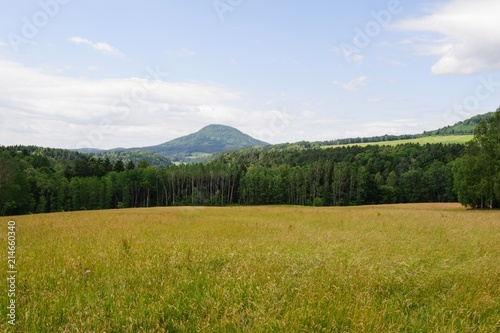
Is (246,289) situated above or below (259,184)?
above

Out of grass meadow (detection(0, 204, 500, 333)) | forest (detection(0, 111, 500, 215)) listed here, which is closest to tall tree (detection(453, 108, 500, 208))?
grass meadow (detection(0, 204, 500, 333))

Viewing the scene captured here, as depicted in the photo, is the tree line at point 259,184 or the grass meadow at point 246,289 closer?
the grass meadow at point 246,289

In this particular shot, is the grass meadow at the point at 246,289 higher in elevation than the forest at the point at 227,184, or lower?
higher

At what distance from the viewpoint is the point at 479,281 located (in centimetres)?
611

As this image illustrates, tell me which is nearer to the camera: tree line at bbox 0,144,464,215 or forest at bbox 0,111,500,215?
forest at bbox 0,111,500,215

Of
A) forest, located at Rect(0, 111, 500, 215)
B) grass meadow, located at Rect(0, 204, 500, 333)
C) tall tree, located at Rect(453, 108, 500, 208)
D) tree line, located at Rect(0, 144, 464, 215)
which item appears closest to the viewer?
grass meadow, located at Rect(0, 204, 500, 333)

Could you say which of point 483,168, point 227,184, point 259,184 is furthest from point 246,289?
point 227,184

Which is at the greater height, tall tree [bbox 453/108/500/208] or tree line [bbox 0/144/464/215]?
tall tree [bbox 453/108/500/208]

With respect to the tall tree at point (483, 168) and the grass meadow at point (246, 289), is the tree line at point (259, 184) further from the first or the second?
A: the grass meadow at point (246, 289)

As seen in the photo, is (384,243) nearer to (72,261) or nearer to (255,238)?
(255,238)

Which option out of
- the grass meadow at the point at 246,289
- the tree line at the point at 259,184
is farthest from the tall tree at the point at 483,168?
the tree line at the point at 259,184

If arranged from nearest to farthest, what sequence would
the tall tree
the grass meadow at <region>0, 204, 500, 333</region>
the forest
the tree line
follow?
the grass meadow at <region>0, 204, 500, 333</region> < the tall tree < the forest < the tree line

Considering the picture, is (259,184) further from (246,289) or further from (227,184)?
(246,289)

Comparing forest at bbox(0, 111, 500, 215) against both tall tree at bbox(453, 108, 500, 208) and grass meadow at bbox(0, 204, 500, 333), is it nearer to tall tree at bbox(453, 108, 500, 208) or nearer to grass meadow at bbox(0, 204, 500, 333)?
tall tree at bbox(453, 108, 500, 208)
